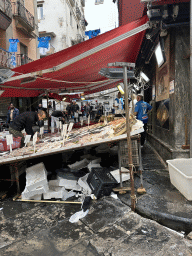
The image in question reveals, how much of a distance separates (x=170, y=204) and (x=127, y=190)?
103cm

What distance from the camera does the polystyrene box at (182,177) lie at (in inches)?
132

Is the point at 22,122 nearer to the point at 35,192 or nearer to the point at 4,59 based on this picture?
the point at 35,192

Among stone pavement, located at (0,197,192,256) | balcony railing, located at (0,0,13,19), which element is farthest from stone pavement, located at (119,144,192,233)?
balcony railing, located at (0,0,13,19)

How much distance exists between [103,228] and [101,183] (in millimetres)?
1073

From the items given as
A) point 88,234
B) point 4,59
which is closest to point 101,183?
point 88,234

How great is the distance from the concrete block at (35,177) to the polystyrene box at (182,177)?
2.89 meters

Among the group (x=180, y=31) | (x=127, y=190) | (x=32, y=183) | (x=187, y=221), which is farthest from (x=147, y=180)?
(x=180, y=31)

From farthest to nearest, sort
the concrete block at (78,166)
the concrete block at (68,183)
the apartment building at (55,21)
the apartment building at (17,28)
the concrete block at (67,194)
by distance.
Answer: the apartment building at (55,21) < the apartment building at (17,28) < the concrete block at (78,166) < the concrete block at (68,183) < the concrete block at (67,194)

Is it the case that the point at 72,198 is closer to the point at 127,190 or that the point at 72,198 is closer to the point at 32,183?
the point at 32,183

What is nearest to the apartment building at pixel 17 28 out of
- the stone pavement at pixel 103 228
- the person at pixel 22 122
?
the person at pixel 22 122

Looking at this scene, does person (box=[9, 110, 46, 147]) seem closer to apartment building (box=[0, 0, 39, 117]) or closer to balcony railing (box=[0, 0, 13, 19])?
apartment building (box=[0, 0, 39, 117])

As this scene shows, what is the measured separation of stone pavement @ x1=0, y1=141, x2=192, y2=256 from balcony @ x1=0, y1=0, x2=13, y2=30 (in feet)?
49.9

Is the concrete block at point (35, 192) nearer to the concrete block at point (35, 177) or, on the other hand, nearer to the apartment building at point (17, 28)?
the concrete block at point (35, 177)

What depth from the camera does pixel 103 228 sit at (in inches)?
118
